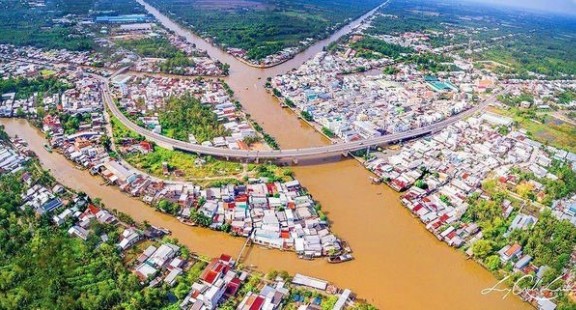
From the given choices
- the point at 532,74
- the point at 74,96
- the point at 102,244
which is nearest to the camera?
the point at 102,244

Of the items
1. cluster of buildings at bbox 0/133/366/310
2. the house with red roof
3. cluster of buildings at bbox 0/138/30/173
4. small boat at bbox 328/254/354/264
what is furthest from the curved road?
the house with red roof

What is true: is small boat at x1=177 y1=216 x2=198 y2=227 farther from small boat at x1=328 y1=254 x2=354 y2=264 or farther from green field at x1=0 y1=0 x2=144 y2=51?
green field at x1=0 y1=0 x2=144 y2=51

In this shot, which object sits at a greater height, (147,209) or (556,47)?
(556,47)

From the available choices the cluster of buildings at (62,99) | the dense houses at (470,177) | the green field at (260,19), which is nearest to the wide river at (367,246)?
the dense houses at (470,177)

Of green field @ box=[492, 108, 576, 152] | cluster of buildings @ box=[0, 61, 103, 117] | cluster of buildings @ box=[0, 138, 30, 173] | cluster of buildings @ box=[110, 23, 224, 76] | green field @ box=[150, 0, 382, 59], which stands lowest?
cluster of buildings @ box=[0, 138, 30, 173]

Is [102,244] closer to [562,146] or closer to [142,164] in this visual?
[142,164]

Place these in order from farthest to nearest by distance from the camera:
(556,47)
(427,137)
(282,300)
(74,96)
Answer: (556,47) → (74,96) → (427,137) → (282,300)

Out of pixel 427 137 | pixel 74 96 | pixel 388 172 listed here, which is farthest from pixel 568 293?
pixel 74 96
